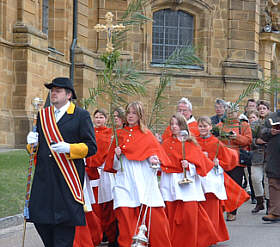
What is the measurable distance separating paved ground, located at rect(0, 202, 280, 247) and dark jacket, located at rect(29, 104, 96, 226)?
86.0 inches

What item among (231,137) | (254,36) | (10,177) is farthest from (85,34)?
(231,137)

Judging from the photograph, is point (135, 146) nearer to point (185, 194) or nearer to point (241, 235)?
point (185, 194)

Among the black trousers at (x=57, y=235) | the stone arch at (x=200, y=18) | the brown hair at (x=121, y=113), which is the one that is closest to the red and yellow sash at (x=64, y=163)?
the black trousers at (x=57, y=235)

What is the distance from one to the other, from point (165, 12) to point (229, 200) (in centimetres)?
1966

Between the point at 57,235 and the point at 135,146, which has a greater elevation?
the point at 135,146

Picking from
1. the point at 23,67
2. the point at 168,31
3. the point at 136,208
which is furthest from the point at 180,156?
the point at 168,31

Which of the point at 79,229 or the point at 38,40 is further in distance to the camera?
the point at 38,40

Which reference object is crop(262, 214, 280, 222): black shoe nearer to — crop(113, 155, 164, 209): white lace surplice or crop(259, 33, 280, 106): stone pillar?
crop(113, 155, 164, 209): white lace surplice

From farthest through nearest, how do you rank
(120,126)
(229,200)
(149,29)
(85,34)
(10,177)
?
(149,29) → (85,34) → (10,177) → (229,200) → (120,126)

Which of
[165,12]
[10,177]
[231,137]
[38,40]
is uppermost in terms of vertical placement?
[165,12]

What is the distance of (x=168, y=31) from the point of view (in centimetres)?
2830

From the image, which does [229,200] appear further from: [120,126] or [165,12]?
[165,12]

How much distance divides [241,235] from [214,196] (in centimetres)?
92

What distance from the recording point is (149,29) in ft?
90.9
